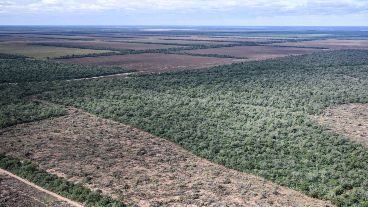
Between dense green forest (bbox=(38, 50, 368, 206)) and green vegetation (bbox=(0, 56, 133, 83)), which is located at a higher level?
green vegetation (bbox=(0, 56, 133, 83))

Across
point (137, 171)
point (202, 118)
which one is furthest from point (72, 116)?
point (137, 171)

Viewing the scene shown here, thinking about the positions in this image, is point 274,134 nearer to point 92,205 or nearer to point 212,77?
point 92,205

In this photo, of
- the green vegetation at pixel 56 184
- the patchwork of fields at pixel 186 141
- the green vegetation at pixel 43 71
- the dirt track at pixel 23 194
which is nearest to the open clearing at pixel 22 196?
the dirt track at pixel 23 194

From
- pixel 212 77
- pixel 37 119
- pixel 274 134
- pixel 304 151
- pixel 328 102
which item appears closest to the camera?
pixel 304 151

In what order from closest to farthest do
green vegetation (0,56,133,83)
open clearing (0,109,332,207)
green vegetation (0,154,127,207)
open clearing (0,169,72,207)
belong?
open clearing (0,169,72,207) < green vegetation (0,154,127,207) < open clearing (0,109,332,207) < green vegetation (0,56,133,83)

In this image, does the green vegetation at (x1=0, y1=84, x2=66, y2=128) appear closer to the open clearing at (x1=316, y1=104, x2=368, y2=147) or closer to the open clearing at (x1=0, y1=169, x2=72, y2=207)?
the open clearing at (x1=0, y1=169, x2=72, y2=207)

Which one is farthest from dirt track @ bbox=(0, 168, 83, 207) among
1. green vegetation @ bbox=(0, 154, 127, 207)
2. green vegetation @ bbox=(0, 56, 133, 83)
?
green vegetation @ bbox=(0, 56, 133, 83)
